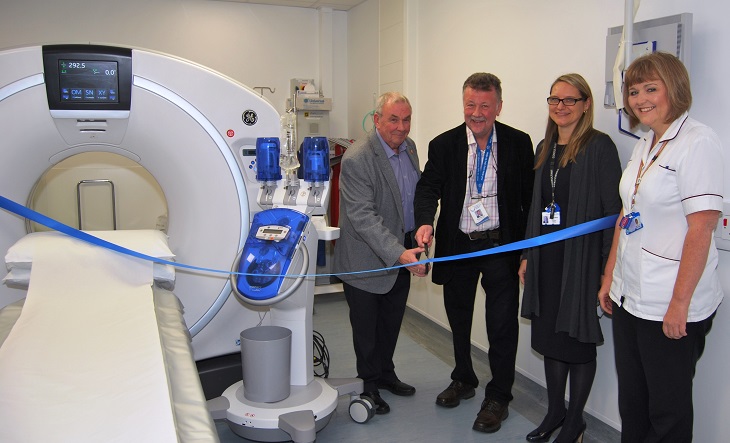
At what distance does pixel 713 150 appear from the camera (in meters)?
1.71

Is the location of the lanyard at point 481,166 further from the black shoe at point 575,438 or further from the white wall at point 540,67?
the black shoe at point 575,438

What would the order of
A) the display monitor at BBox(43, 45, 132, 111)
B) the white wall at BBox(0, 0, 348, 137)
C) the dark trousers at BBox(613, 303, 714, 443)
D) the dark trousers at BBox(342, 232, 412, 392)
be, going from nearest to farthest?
the dark trousers at BBox(613, 303, 714, 443)
the display monitor at BBox(43, 45, 132, 111)
the dark trousers at BBox(342, 232, 412, 392)
the white wall at BBox(0, 0, 348, 137)

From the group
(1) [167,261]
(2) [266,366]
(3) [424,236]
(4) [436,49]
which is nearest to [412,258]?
(3) [424,236]

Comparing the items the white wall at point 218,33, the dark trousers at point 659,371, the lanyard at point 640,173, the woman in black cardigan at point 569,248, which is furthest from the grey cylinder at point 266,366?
the white wall at point 218,33

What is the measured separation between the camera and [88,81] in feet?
7.73

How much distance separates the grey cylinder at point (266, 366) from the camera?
7.66 feet

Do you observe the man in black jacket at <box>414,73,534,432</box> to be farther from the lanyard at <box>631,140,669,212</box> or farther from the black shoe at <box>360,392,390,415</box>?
the lanyard at <box>631,140,669,212</box>

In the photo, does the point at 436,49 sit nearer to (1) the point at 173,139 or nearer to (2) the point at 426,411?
(1) the point at 173,139

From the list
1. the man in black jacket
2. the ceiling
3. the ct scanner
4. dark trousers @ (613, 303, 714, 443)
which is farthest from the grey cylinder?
the ceiling

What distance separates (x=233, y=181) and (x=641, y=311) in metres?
1.62

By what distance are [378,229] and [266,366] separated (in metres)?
0.70

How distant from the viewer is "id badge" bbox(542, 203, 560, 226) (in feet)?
7.60

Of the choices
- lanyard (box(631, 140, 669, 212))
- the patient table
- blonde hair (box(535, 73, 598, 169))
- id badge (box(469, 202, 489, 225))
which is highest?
blonde hair (box(535, 73, 598, 169))

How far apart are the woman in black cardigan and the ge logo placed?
1168 mm
